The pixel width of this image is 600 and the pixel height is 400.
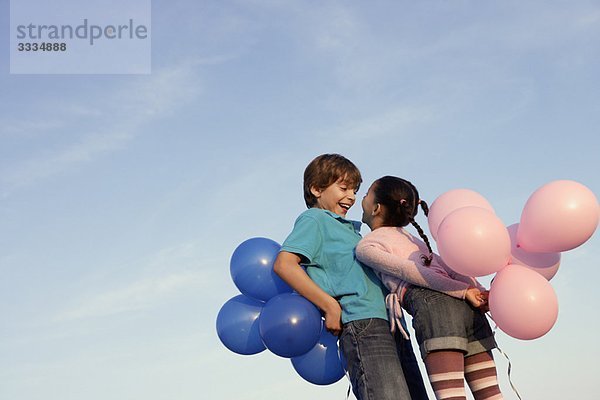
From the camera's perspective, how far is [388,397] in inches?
179

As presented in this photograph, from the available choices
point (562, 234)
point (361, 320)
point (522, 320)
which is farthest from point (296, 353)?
point (562, 234)

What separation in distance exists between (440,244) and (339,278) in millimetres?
703

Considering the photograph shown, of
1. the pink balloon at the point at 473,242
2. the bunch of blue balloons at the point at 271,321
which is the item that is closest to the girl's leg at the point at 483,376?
the pink balloon at the point at 473,242

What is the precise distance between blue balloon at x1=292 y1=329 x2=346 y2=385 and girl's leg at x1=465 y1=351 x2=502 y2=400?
0.85 meters

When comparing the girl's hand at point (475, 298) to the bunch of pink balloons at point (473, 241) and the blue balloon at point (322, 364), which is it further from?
the blue balloon at point (322, 364)

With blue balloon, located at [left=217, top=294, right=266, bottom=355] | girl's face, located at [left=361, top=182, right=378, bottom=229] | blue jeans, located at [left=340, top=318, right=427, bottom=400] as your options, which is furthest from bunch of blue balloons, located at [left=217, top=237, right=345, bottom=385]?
girl's face, located at [left=361, top=182, right=378, bottom=229]

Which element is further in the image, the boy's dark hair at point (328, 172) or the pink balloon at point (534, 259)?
the boy's dark hair at point (328, 172)

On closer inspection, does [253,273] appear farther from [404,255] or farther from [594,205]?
[594,205]

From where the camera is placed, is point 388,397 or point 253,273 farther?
point 253,273

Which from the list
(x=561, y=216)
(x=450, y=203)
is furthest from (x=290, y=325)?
(x=561, y=216)

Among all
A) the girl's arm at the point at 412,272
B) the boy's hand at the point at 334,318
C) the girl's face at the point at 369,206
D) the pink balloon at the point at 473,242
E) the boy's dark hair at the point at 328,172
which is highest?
the boy's dark hair at the point at 328,172

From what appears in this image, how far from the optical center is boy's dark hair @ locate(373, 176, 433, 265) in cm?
506

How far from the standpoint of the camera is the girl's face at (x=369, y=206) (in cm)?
515

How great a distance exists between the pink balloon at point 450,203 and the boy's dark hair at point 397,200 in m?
0.08
